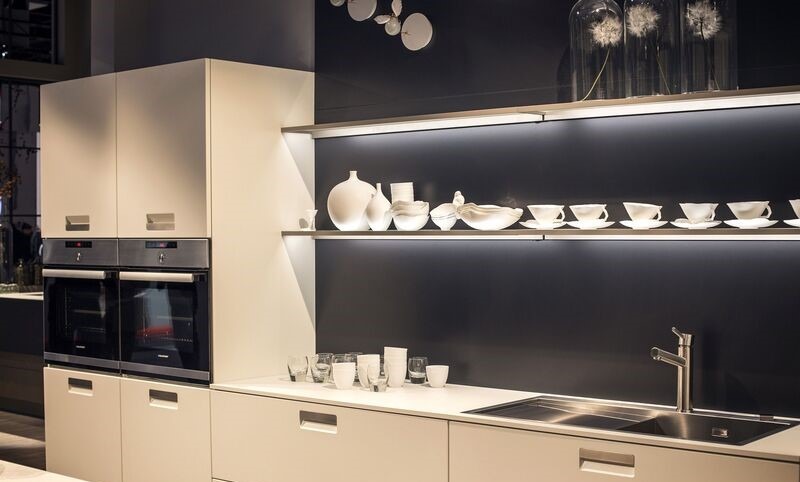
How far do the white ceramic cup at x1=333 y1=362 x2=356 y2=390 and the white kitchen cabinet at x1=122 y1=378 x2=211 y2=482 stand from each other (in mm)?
548

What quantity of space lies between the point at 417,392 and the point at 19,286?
3551mm

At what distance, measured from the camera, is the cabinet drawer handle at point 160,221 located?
13.5 ft

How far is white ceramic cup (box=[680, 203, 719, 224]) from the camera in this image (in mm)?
3062

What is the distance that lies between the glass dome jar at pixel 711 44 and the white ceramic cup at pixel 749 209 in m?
0.39

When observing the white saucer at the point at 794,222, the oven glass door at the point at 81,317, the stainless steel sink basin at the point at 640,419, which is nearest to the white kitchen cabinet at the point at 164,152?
the oven glass door at the point at 81,317

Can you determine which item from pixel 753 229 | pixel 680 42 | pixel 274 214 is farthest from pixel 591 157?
pixel 274 214

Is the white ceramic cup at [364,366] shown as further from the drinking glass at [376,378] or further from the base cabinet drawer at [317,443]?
the base cabinet drawer at [317,443]

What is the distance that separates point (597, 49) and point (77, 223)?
2.43 metres

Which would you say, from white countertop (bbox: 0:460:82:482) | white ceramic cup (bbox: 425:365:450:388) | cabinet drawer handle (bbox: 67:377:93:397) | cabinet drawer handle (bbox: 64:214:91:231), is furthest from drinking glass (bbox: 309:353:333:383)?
white countertop (bbox: 0:460:82:482)

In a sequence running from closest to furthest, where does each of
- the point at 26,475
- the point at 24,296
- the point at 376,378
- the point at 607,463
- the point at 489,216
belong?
the point at 26,475 < the point at 607,463 < the point at 489,216 < the point at 376,378 < the point at 24,296

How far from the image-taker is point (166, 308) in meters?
4.13

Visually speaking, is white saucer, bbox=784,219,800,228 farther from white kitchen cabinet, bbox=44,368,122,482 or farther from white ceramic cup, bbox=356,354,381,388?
white kitchen cabinet, bbox=44,368,122,482

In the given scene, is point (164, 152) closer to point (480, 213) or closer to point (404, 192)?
point (404, 192)

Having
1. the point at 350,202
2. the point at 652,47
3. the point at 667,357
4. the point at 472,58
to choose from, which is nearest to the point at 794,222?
the point at 667,357
